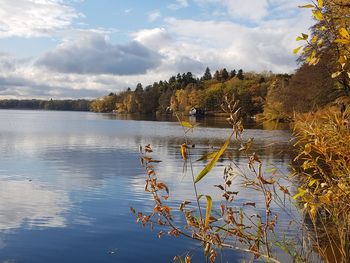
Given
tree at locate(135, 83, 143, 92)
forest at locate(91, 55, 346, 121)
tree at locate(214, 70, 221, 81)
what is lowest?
forest at locate(91, 55, 346, 121)

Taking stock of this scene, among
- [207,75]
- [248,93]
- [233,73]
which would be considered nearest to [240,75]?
[233,73]

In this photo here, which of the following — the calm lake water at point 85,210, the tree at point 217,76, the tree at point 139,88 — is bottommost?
the calm lake water at point 85,210

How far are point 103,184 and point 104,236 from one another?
6.65m

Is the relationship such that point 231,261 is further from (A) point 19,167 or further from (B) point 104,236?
(A) point 19,167

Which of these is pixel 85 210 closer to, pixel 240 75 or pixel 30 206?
pixel 30 206

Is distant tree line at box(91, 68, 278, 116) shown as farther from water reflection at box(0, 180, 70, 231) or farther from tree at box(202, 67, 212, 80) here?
water reflection at box(0, 180, 70, 231)

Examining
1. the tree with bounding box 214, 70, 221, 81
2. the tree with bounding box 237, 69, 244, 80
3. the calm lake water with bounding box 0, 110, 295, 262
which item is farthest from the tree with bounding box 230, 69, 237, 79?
the calm lake water with bounding box 0, 110, 295, 262

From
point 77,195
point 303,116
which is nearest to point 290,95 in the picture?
point 77,195

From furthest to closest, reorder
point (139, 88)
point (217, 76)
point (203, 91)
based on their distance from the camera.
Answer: point (139, 88)
point (217, 76)
point (203, 91)

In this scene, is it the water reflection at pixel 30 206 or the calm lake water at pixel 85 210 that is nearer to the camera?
the calm lake water at pixel 85 210

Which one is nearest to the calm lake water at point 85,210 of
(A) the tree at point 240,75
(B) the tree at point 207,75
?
(A) the tree at point 240,75

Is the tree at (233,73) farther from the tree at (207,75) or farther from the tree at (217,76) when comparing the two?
the tree at (207,75)

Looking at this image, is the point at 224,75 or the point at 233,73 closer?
the point at 233,73

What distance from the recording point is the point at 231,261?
28.9 feet
